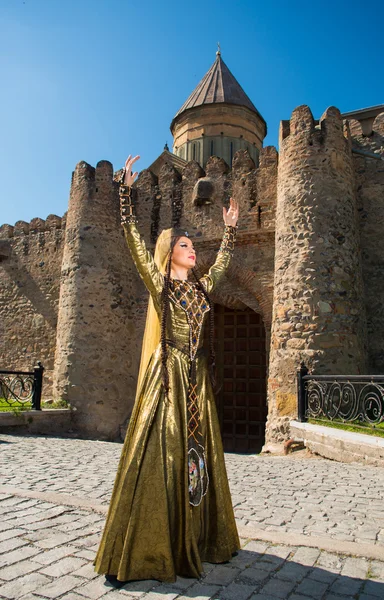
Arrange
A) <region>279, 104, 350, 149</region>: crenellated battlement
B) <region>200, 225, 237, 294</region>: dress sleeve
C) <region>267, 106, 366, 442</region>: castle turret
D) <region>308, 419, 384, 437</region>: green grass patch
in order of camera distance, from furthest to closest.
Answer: <region>279, 104, 350, 149</region>: crenellated battlement, <region>267, 106, 366, 442</region>: castle turret, <region>308, 419, 384, 437</region>: green grass patch, <region>200, 225, 237, 294</region>: dress sleeve

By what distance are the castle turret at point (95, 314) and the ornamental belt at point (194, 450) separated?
9.76 meters

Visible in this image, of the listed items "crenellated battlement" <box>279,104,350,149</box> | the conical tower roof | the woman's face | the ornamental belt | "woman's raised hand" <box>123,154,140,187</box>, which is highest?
the conical tower roof

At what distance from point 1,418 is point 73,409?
2074 millimetres

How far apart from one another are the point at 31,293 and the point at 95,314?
13.5 feet

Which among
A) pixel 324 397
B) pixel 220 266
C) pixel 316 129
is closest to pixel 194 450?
pixel 220 266

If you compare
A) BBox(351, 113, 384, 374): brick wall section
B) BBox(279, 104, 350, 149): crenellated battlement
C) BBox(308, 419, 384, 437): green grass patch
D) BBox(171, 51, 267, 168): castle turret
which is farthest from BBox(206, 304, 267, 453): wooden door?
BBox(171, 51, 267, 168): castle turret

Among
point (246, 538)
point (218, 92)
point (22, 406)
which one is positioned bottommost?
point (246, 538)

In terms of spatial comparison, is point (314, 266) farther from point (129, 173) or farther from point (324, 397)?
point (129, 173)

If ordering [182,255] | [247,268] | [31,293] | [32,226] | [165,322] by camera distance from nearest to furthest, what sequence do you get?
[165,322], [182,255], [247,268], [31,293], [32,226]

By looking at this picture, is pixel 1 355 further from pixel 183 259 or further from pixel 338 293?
pixel 183 259

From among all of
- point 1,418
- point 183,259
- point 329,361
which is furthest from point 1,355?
point 183,259

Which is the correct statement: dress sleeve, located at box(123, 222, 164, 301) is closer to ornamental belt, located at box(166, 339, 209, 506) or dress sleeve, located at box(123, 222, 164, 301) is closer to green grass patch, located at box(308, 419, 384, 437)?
ornamental belt, located at box(166, 339, 209, 506)

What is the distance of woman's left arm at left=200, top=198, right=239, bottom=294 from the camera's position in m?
3.56

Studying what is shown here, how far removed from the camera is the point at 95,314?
12797 millimetres
